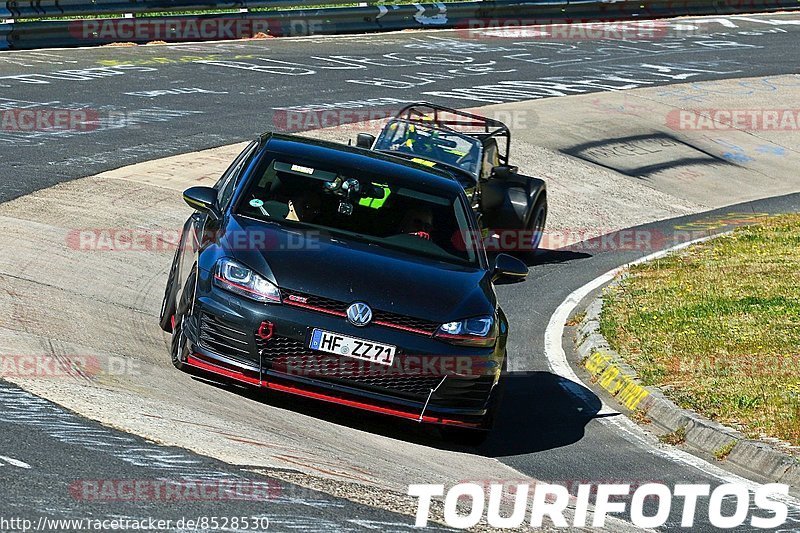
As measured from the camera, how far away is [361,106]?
21.1 meters

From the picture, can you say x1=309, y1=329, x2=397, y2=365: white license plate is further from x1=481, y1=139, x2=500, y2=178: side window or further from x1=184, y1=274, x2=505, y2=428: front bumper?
→ x1=481, y1=139, x2=500, y2=178: side window

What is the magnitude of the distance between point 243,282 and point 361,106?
14012 mm

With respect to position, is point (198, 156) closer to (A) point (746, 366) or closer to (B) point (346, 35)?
(A) point (746, 366)

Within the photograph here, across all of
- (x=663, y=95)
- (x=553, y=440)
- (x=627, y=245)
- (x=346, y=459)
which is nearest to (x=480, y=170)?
(x=627, y=245)

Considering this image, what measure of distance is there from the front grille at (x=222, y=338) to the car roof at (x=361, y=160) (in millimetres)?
1642

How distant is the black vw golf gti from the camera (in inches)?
284

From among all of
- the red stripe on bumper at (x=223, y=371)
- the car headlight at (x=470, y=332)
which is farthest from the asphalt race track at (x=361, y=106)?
the red stripe on bumper at (x=223, y=371)

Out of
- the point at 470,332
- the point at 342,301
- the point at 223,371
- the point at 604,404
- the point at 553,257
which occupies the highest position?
the point at 342,301

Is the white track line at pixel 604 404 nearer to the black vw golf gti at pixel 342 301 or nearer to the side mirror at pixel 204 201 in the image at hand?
the black vw golf gti at pixel 342 301

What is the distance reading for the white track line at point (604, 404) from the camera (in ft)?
25.5

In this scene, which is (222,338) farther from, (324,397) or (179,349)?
(324,397)

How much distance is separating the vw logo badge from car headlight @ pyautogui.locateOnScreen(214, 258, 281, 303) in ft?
1.39

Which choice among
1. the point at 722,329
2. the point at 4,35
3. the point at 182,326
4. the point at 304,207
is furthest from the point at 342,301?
the point at 4,35

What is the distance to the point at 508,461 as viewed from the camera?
7.60 m
